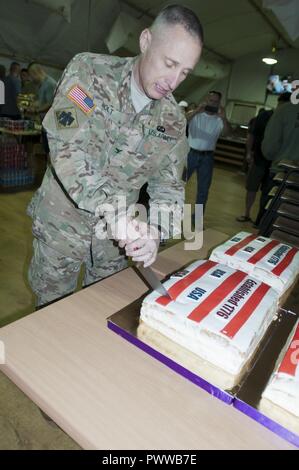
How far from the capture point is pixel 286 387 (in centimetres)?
60

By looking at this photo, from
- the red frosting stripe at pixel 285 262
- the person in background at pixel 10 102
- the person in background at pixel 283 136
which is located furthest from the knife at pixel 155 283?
the person in background at pixel 10 102

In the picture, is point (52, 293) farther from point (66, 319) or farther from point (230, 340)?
point (230, 340)

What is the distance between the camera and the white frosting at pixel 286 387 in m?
0.59

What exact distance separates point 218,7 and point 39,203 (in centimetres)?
706

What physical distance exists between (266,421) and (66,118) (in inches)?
36.0

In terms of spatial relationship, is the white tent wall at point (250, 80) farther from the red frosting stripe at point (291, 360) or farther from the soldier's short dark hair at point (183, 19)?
the red frosting stripe at point (291, 360)

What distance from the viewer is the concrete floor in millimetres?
1291

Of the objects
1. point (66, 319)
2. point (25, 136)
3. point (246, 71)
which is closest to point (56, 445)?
point (66, 319)

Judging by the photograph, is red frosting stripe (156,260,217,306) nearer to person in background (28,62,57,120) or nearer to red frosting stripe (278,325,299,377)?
red frosting stripe (278,325,299,377)

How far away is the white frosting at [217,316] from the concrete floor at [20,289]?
2.87 feet

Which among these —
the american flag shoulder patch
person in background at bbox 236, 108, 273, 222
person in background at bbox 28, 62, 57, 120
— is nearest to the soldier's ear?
the american flag shoulder patch

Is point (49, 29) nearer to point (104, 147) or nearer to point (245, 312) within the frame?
point (104, 147)

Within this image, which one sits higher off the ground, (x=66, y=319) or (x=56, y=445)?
(x=66, y=319)

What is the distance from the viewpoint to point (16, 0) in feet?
18.4
